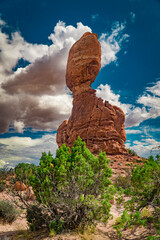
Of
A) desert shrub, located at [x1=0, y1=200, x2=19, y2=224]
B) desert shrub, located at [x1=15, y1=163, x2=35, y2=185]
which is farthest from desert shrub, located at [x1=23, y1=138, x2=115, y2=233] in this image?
desert shrub, located at [x1=0, y1=200, x2=19, y2=224]

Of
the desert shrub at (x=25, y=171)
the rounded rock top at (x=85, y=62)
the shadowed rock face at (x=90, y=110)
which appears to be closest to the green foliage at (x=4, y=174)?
the shadowed rock face at (x=90, y=110)

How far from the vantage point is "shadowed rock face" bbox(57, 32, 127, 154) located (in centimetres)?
3552

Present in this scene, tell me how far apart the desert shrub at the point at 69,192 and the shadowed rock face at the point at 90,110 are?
90.4 ft

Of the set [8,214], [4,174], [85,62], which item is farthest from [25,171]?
[85,62]

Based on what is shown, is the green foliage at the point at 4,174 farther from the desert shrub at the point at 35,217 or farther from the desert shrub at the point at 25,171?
the desert shrub at the point at 35,217

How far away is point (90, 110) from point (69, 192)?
1248 inches

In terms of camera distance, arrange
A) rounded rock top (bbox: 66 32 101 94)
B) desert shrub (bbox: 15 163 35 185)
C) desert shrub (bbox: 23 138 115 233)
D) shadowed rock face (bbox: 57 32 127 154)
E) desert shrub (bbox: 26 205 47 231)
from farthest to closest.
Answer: rounded rock top (bbox: 66 32 101 94)
shadowed rock face (bbox: 57 32 127 154)
desert shrub (bbox: 26 205 47 231)
desert shrub (bbox: 15 163 35 185)
desert shrub (bbox: 23 138 115 233)

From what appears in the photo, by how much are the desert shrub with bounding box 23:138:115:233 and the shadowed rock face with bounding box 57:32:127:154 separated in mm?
27564

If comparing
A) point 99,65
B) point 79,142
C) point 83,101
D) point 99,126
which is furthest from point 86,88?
point 79,142

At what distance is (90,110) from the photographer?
1485 inches

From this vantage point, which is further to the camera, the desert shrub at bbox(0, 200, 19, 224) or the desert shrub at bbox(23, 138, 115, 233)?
the desert shrub at bbox(0, 200, 19, 224)

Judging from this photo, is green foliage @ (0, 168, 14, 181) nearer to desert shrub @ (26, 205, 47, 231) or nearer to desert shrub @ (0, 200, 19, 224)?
desert shrub @ (0, 200, 19, 224)

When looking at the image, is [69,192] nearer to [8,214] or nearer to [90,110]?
[8,214]

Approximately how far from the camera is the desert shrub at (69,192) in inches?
243
